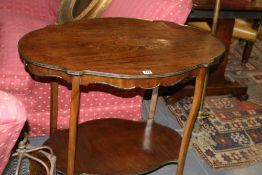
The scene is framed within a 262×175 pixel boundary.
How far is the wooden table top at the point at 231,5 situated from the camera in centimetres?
243

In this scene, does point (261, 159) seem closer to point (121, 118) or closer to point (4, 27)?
point (121, 118)

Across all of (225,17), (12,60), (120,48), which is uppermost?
(120,48)

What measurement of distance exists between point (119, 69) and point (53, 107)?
0.73 m

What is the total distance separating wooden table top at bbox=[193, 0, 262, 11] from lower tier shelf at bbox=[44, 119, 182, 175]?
0.86 m

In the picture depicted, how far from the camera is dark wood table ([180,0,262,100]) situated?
248 centimetres

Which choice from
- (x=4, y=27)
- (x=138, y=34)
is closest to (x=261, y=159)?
(x=138, y=34)

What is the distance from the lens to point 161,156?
196 centimetres

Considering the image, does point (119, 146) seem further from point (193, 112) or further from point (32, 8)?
point (32, 8)

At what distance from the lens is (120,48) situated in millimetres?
1577

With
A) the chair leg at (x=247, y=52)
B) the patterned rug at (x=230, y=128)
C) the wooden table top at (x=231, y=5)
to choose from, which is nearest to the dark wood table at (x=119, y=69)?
the patterned rug at (x=230, y=128)

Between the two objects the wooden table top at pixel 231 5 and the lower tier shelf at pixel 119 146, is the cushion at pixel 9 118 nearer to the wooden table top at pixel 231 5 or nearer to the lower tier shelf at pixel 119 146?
the lower tier shelf at pixel 119 146

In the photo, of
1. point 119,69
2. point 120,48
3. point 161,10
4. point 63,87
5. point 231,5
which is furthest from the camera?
point 231,5

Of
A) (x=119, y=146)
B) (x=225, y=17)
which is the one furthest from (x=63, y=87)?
(x=225, y=17)

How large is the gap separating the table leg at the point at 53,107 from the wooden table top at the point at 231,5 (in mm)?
1086
